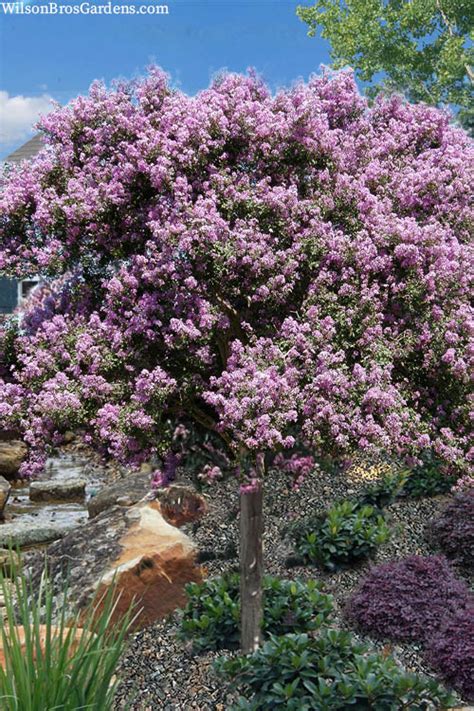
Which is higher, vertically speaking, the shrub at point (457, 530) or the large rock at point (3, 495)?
the shrub at point (457, 530)

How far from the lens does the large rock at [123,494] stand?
1305 centimetres

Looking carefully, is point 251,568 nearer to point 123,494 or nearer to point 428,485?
point 428,485

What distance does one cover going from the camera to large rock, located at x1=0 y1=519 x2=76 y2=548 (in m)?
14.8

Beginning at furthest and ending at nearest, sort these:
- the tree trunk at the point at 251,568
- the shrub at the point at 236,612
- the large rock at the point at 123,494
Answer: the large rock at the point at 123,494
the shrub at the point at 236,612
the tree trunk at the point at 251,568

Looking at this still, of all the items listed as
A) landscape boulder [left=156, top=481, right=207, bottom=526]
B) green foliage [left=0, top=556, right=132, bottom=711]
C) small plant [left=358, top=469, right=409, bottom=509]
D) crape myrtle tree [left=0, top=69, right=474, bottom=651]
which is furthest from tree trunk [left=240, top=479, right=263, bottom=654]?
landscape boulder [left=156, top=481, right=207, bottom=526]

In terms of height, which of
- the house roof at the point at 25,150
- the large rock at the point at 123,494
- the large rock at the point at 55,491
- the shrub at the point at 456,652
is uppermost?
the house roof at the point at 25,150

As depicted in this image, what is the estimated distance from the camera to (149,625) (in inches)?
311

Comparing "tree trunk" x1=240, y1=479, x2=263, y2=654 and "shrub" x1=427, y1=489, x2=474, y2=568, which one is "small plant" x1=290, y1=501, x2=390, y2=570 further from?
"tree trunk" x1=240, y1=479, x2=263, y2=654

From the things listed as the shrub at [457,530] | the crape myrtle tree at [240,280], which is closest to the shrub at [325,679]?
the crape myrtle tree at [240,280]

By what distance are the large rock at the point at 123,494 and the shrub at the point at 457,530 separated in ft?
16.8

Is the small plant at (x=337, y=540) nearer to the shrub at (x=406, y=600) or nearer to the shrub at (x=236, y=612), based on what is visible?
the shrub at (x=406, y=600)

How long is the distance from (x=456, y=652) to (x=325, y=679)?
128cm

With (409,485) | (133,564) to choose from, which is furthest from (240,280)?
(409,485)

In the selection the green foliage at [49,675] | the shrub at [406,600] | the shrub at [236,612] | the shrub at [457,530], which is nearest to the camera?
the green foliage at [49,675]
